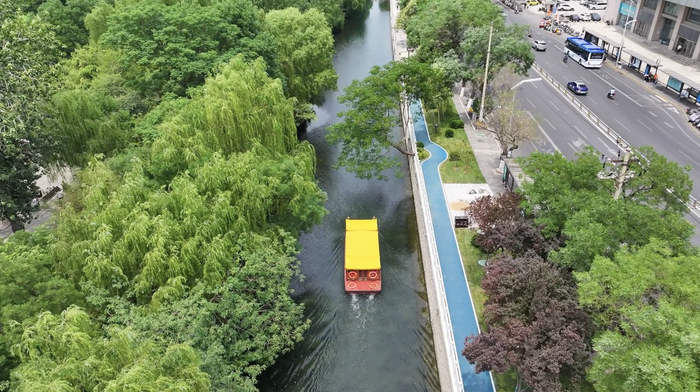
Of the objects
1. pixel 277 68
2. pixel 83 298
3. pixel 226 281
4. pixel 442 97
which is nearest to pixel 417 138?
pixel 442 97

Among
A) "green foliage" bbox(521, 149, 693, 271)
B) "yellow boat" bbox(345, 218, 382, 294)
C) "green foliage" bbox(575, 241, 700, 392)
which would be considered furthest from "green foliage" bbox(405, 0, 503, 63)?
"green foliage" bbox(575, 241, 700, 392)

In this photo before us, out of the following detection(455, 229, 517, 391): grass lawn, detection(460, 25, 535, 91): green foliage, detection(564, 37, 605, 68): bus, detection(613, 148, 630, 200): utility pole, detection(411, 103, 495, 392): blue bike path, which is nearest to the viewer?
detection(455, 229, 517, 391): grass lawn

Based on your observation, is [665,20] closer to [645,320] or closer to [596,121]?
[596,121]

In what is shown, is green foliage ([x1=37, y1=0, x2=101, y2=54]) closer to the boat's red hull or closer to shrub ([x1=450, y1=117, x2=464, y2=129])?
shrub ([x1=450, y1=117, x2=464, y2=129])

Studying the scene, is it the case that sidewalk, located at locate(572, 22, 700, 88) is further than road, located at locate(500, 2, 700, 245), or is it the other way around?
sidewalk, located at locate(572, 22, 700, 88)

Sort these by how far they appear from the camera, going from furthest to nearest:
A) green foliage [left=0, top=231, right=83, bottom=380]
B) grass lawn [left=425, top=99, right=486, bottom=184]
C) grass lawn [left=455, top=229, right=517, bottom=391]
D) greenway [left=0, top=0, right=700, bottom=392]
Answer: grass lawn [left=425, top=99, right=486, bottom=184] → grass lawn [left=455, top=229, right=517, bottom=391] → green foliage [left=0, top=231, right=83, bottom=380] → greenway [left=0, top=0, right=700, bottom=392]

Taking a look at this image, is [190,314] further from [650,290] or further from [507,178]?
[507,178]

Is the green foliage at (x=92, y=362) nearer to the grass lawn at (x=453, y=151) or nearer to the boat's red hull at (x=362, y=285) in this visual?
the boat's red hull at (x=362, y=285)
